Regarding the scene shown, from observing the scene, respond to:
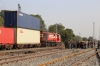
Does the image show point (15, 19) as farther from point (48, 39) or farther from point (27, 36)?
point (48, 39)

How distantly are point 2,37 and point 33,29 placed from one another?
394 inches

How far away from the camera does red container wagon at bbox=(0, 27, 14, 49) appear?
83.3 feet

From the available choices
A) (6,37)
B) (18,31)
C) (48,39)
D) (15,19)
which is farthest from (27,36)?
(48,39)

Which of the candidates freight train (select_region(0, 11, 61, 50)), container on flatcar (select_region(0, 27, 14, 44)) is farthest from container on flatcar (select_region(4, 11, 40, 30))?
container on flatcar (select_region(0, 27, 14, 44))

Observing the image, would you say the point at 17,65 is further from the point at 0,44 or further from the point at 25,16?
the point at 25,16

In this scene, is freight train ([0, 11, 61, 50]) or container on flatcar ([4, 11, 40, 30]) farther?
container on flatcar ([4, 11, 40, 30])

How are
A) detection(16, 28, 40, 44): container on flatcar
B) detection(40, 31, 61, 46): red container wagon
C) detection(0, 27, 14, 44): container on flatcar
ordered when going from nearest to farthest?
detection(0, 27, 14, 44): container on flatcar
detection(16, 28, 40, 44): container on flatcar
detection(40, 31, 61, 46): red container wagon

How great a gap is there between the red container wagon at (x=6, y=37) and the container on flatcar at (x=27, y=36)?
4.31 ft

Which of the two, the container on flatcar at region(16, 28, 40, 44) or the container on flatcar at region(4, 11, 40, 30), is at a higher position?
the container on flatcar at region(4, 11, 40, 30)

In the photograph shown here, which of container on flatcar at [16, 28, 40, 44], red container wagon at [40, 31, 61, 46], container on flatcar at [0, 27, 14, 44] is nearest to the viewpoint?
container on flatcar at [0, 27, 14, 44]

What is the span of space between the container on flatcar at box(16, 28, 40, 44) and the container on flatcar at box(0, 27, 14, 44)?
129 cm

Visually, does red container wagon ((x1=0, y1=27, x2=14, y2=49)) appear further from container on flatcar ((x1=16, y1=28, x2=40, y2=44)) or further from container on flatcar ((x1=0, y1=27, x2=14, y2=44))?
container on flatcar ((x1=16, y1=28, x2=40, y2=44))

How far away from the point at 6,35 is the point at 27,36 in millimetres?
5923

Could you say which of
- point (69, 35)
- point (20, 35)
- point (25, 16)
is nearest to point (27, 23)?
point (25, 16)
